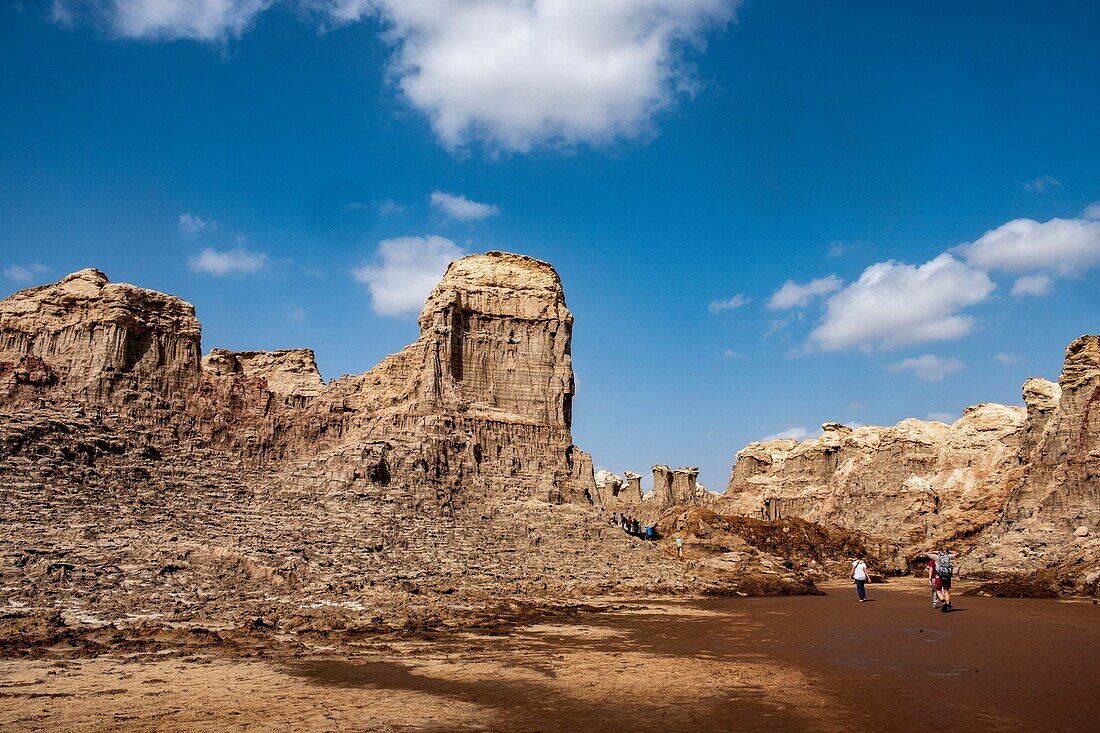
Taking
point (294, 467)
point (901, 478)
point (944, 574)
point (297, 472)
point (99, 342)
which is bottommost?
point (944, 574)

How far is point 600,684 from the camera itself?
11.4 meters

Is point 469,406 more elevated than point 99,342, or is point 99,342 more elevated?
point 99,342

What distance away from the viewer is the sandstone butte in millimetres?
22688

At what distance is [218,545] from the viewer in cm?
2514

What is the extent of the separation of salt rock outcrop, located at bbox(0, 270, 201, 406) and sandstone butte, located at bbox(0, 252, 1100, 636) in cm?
11

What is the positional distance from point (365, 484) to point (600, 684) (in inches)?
989

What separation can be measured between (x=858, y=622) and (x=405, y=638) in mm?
12138

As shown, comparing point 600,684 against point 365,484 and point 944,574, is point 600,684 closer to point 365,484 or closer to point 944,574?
point 944,574

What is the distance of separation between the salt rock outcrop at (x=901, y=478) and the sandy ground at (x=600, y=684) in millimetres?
41022

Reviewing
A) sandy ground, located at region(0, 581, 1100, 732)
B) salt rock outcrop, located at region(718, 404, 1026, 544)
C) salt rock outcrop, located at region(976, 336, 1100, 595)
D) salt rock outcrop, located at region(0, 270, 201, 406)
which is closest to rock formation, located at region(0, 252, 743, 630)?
salt rock outcrop, located at region(0, 270, 201, 406)

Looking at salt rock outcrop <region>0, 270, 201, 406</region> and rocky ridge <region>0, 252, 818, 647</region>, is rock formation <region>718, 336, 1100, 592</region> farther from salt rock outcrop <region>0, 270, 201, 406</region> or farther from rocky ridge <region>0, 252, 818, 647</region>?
salt rock outcrop <region>0, 270, 201, 406</region>

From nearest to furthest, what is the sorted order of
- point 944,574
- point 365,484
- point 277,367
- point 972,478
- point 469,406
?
1. point 944,574
2. point 365,484
3. point 469,406
4. point 277,367
5. point 972,478

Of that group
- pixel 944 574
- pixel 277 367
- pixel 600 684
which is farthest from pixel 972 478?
pixel 600 684

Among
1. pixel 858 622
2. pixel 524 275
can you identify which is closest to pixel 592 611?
pixel 858 622
